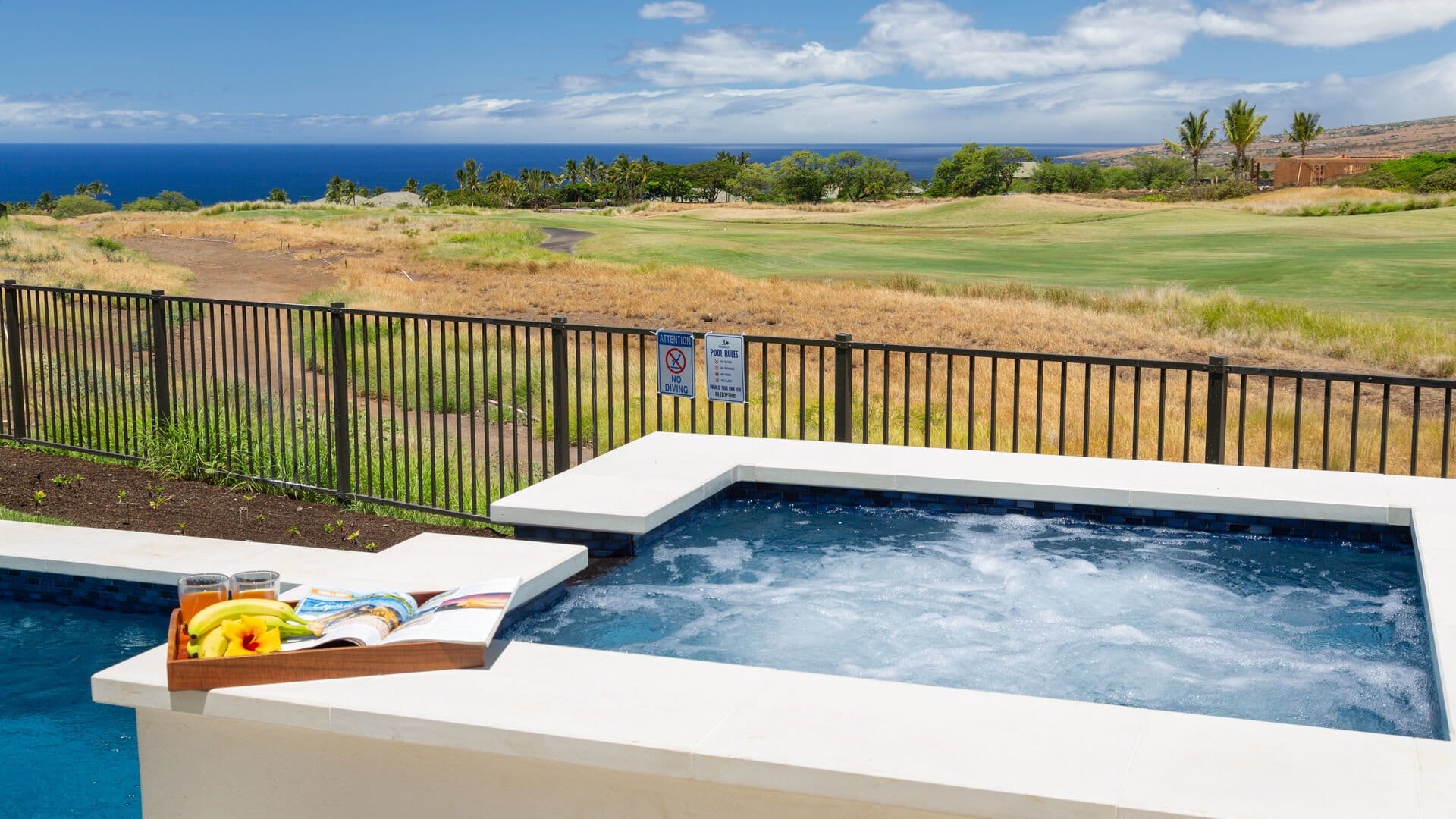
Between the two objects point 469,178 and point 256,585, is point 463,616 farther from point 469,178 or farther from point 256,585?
point 469,178

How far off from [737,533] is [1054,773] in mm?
3538

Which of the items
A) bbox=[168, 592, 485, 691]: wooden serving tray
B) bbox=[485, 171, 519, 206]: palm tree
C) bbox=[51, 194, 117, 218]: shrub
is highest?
bbox=[485, 171, 519, 206]: palm tree

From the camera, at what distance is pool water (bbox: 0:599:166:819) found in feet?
15.5

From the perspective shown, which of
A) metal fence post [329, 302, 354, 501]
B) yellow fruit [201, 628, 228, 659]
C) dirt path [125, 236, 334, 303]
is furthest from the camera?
dirt path [125, 236, 334, 303]

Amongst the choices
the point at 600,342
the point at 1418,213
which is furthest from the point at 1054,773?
the point at 1418,213

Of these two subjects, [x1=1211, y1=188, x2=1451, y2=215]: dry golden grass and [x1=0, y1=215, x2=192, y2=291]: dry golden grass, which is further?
[x1=1211, y1=188, x2=1451, y2=215]: dry golden grass

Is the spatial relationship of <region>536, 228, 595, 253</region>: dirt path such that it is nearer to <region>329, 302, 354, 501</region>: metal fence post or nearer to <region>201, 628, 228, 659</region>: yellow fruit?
<region>329, 302, 354, 501</region>: metal fence post

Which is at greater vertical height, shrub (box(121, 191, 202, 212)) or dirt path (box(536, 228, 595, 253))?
shrub (box(121, 191, 202, 212))

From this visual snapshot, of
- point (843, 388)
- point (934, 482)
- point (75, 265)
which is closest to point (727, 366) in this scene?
point (843, 388)

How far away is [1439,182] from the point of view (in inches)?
2977

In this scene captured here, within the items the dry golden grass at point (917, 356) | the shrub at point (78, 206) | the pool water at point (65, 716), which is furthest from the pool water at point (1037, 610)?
the shrub at point (78, 206)

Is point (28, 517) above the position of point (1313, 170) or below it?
below

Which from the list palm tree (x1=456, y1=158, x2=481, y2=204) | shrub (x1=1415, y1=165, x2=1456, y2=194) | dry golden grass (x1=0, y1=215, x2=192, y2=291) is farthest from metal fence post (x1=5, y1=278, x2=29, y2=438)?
palm tree (x1=456, y1=158, x2=481, y2=204)

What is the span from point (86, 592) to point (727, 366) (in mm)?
3631
